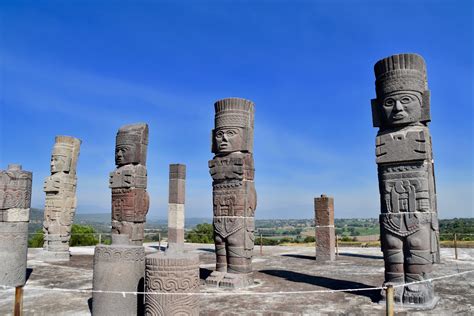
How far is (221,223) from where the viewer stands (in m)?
9.26

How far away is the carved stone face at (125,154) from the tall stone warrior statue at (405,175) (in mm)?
6660

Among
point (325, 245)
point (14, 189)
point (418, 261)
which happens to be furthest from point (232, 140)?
point (325, 245)

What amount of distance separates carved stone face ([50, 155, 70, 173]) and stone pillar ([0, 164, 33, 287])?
4768 mm

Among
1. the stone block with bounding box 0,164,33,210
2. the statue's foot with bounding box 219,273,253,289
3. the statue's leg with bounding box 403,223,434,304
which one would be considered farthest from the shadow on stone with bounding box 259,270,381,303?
the stone block with bounding box 0,164,33,210

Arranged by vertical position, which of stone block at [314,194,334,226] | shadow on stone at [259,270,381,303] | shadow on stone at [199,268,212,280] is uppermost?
stone block at [314,194,334,226]

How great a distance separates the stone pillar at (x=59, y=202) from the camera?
45.9 feet

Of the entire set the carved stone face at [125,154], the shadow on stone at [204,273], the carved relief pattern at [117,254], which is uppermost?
the carved stone face at [125,154]

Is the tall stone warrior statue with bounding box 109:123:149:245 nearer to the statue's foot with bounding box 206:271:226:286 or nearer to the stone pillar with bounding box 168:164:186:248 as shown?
the statue's foot with bounding box 206:271:226:286

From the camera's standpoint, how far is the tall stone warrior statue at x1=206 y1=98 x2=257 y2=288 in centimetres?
903

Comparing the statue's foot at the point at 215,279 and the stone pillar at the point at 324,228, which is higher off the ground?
the stone pillar at the point at 324,228

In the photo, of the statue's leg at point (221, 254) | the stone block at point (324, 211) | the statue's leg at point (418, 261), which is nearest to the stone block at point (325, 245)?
the stone block at point (324, 211)

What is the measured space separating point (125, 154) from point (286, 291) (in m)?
5.88

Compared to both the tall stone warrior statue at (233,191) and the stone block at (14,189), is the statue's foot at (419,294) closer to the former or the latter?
the tall stone warrior statue at (233,191)

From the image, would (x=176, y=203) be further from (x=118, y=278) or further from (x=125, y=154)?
(x=118, y=278)
